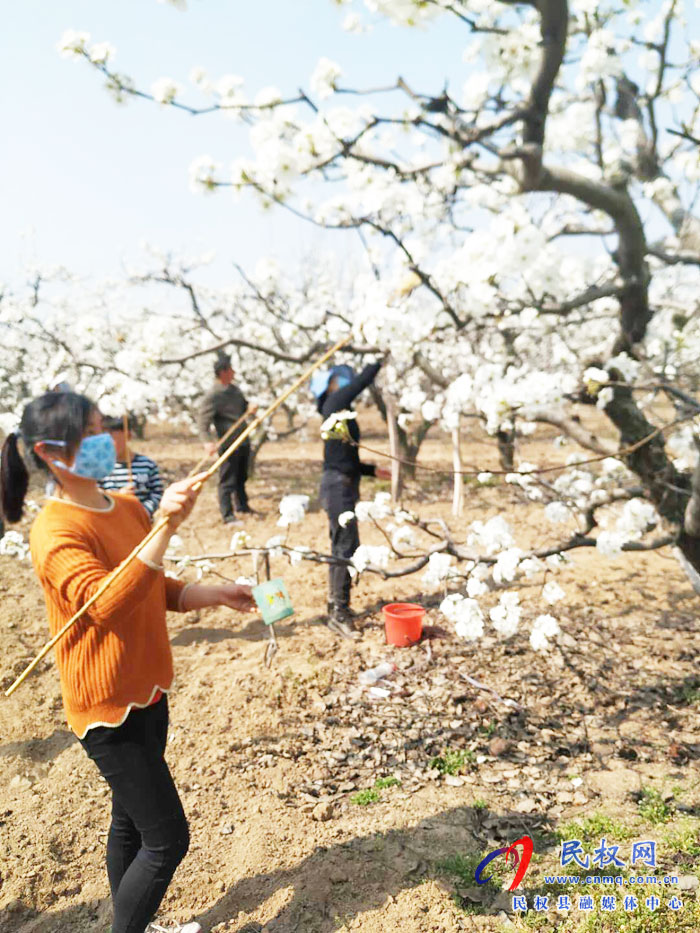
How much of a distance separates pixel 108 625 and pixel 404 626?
2.83m

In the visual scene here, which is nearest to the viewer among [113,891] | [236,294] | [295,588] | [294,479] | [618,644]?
[113,891]

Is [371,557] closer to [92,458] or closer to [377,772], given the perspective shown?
[377,772]

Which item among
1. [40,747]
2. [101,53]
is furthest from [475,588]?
[101,53]

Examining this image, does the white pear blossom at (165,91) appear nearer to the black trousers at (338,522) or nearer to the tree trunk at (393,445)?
the black trousers at (338,522)

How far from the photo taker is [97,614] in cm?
164

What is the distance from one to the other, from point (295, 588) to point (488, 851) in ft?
11.0

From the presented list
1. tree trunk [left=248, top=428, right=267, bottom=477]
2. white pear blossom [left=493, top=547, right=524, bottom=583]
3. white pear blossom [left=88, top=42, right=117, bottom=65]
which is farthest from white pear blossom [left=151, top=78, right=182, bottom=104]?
tree trunk [left=248, top=428, right=267, bottom=477]

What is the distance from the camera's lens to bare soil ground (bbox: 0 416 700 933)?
233 centimetres

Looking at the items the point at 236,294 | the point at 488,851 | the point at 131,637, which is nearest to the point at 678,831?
the point at 488,851

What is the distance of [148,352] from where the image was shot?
15.9ft

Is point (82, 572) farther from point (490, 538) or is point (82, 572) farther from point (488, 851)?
point (490, 538)

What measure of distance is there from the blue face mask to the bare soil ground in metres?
1.73

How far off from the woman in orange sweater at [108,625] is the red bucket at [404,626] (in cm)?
253

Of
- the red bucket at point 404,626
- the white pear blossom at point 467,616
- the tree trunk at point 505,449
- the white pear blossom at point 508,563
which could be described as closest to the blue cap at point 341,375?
the red bucket at point 404,626
